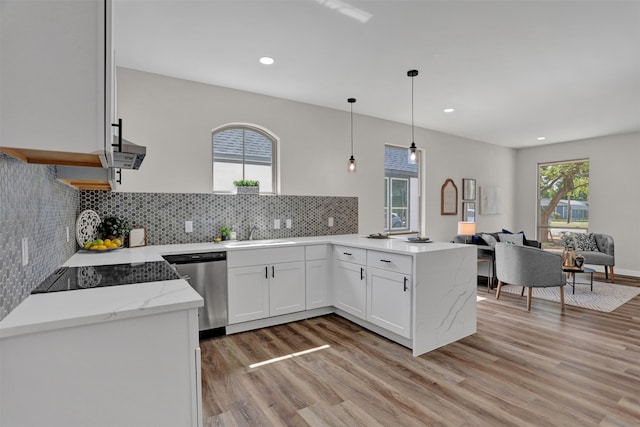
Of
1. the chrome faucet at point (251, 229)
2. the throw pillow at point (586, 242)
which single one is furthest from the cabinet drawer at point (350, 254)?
the throw pillow at point (586, 242)

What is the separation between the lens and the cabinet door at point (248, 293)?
321 centimetres

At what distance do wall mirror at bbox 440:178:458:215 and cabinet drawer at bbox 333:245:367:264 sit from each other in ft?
10.6

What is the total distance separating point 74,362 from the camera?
114 centimetres

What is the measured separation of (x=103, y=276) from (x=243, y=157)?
255 cm

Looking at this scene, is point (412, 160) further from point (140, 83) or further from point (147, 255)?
point (140, 83)

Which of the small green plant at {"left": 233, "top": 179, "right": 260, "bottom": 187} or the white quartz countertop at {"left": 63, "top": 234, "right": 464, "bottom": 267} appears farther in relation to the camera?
the small green plant at {"left": 233, "top": 179, "right": 260, "bottom": 187}

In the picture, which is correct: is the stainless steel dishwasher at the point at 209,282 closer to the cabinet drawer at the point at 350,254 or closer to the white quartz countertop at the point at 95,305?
the cabinet drawer at the point at 350,254

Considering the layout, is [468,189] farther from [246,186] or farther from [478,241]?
[246,186]

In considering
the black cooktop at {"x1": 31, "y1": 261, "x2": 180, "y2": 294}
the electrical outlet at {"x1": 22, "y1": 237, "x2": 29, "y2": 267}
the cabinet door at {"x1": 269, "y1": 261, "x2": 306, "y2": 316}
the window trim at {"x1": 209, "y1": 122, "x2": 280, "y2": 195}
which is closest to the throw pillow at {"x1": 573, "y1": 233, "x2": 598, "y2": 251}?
the cabinet door at {"x1": 269, "y1": 261, "x2": 306, "y2": 316}

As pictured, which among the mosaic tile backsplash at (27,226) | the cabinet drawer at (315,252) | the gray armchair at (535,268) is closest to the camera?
the mosaic tile backsplash at (27,226)

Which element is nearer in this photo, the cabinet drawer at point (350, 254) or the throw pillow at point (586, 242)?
the cabinet drawer at point (350, 254)

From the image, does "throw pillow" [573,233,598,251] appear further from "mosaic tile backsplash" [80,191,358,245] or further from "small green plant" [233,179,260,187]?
"small green plant" [233,179,260,187]

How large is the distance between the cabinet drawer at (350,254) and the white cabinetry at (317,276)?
0.15 m

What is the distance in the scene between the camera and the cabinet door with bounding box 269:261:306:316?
3412mm
